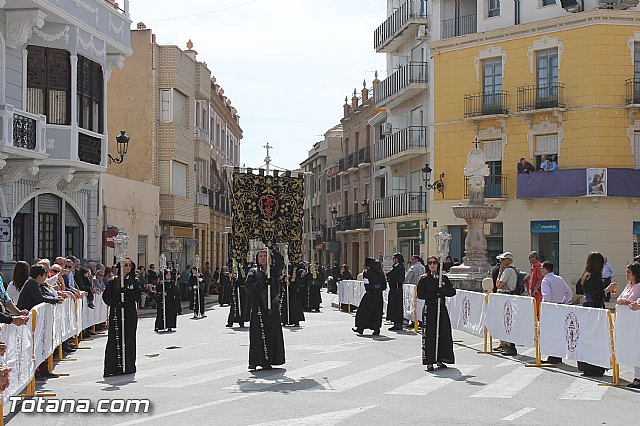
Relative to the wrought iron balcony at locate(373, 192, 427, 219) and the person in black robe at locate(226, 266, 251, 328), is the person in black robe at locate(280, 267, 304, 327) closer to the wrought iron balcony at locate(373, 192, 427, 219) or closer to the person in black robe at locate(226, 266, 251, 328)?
the person in black robe at locate(226, 266, 251, 328)

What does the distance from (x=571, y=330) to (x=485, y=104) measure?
1041 inches

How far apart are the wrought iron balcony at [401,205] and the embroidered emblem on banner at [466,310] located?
79.2ft

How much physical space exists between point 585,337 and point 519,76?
86.5ft

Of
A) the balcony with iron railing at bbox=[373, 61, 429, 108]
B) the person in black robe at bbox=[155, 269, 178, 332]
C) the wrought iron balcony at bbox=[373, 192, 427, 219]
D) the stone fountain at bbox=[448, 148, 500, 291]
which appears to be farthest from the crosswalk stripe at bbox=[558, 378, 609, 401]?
the balcony with iron railing at bbox=[373, 61, 429, 108]

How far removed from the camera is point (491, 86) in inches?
1603

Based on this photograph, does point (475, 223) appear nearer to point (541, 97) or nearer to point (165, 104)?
point (541, 97)

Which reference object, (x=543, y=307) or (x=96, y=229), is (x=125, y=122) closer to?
(x=96, y=229)

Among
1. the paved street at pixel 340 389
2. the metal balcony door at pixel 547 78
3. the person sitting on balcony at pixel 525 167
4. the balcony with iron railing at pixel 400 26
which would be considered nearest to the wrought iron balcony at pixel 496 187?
the person sitting on balcony at pixel 525 167

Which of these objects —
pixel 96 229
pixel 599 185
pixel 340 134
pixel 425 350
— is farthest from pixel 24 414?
pixel 340 134

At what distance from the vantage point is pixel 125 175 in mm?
42219

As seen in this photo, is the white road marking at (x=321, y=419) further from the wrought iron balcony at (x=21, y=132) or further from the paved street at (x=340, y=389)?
the wrought iron balcony at (x=21, y=132)

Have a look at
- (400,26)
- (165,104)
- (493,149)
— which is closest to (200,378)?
(493,149)

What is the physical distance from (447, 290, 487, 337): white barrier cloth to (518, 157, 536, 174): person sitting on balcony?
17.8 m

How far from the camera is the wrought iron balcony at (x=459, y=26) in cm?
4209
